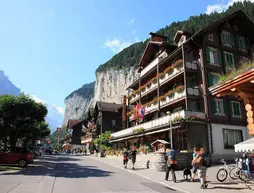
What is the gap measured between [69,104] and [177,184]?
607 ft

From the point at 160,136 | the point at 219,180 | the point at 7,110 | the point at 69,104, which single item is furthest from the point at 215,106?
the point at 69,104

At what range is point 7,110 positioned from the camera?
22.3 metres

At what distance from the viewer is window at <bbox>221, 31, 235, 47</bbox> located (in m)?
32.6

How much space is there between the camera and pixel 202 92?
2883 cm

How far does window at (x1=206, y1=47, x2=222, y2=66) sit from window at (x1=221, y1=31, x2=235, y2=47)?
2.04 meters

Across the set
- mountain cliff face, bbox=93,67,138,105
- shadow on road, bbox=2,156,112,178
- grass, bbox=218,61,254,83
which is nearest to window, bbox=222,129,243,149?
shadow on road, bbox=2,156,112,178

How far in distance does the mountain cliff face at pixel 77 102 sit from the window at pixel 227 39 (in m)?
144

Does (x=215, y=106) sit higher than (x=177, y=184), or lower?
higher

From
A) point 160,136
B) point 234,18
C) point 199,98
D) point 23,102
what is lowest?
point 160,136

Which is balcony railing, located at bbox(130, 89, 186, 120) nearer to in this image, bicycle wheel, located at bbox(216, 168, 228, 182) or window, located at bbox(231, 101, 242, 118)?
window, located at bbox(231, 101, 242, 118)

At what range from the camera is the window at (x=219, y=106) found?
2859 centimetres

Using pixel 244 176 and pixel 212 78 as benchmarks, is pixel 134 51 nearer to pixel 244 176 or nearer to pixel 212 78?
pixel 212 78

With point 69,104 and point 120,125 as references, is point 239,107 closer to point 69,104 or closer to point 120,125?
point 120,125

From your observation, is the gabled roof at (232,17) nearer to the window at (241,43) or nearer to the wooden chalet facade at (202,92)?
the wooden chalet facade at (202,92)
